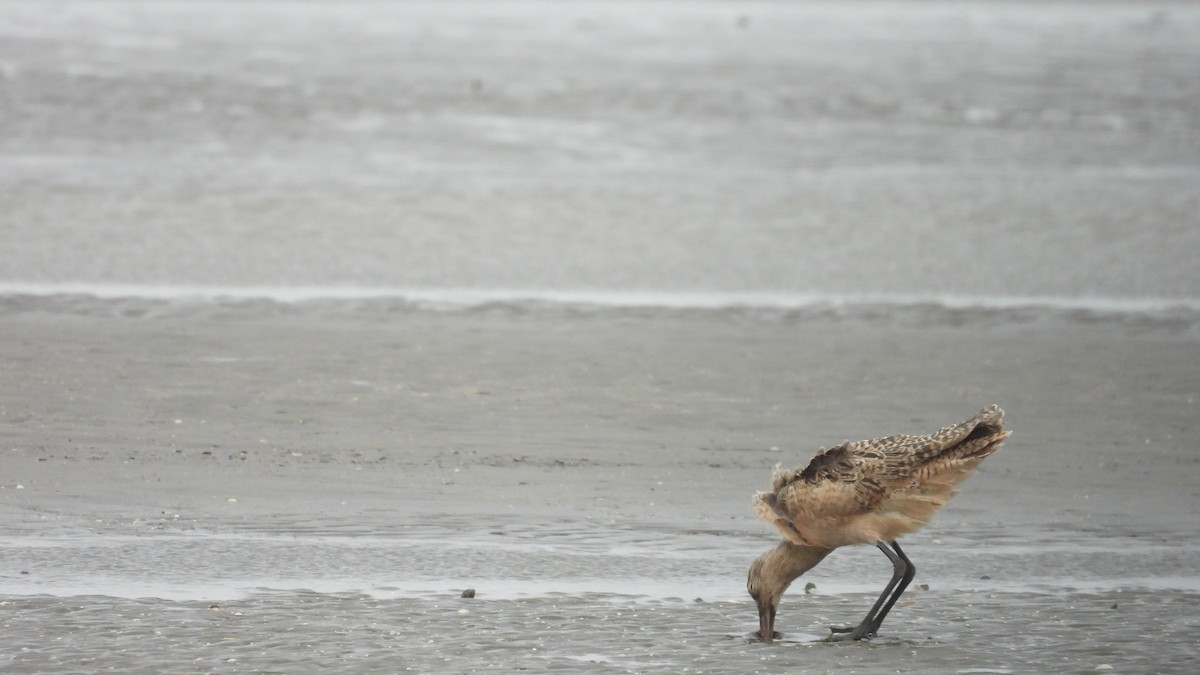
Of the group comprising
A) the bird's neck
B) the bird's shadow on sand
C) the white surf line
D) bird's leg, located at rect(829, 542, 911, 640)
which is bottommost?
the bird's shadow on sand

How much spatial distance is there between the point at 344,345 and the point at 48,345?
5.70 ft

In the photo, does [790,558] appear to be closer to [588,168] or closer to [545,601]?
[545,601]

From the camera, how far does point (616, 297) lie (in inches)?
490

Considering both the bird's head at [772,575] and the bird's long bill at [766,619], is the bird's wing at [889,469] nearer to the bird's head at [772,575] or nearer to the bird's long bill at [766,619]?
the bird's head at [772,575]

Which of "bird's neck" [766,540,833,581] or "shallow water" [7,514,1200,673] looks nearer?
"shallow water" [7,514,1200,673]

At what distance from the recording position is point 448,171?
56.9ft

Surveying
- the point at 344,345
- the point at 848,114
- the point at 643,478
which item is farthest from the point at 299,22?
the point at 643,478

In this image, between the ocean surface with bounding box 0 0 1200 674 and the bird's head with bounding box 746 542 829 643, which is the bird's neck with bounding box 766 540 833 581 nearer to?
the bird's head with bounding box 746 542 829 643

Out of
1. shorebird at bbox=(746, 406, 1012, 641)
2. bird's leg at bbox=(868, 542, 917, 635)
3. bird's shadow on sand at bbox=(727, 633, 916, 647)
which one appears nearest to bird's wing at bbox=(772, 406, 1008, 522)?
shorebird at bbox=(746, 406, 1012, 641)

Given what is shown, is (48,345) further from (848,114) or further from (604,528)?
(848,114)

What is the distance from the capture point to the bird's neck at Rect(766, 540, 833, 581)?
542 centimetres

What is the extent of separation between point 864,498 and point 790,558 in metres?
0.31

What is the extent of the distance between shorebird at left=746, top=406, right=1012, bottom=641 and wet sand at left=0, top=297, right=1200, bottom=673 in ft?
0.70

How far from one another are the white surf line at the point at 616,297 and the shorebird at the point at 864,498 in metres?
6.69
